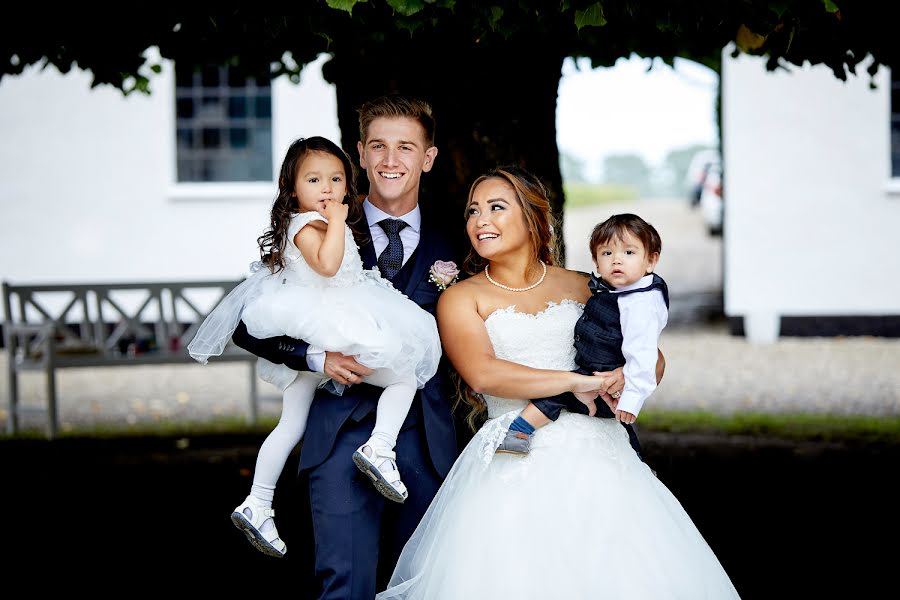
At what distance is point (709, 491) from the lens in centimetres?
693

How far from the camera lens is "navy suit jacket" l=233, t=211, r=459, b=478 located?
3.79 m

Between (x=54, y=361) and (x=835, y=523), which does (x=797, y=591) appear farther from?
(x=54, y=361)

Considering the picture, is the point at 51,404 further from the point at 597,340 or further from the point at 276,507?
the point at 597,340

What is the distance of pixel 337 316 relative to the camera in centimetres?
Result: 369

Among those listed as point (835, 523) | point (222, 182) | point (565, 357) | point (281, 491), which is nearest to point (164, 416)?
point (281, 491)


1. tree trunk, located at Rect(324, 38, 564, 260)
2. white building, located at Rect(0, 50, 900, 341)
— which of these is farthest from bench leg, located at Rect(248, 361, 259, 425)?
white building, located at Rect(0, 50, 900, 341)

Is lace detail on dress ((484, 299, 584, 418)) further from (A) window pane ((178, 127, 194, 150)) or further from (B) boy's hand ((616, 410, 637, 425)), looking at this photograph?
(A) window pane ((178, 127, 194, 150))

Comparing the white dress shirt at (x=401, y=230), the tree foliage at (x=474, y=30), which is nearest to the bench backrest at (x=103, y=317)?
the tree foliage at (x=474, y=30)

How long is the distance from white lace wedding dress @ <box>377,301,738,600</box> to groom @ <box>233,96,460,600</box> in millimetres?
151

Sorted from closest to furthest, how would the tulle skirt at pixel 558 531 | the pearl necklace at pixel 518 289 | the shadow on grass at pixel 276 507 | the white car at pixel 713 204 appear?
the tulle skirt at pixel 558 531, the pearl necklace at pixel 518 289, the shadow on grass at pixel 276 507, the white car at pixel 713 204

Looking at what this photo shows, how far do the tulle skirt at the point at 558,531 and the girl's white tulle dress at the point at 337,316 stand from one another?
424 mm

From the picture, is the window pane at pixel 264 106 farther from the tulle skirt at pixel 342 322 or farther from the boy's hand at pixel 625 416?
the boy's hand at pixel 625 416

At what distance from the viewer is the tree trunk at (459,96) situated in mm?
5059

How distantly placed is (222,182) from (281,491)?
8.55m
